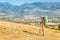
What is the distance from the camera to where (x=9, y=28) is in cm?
2569

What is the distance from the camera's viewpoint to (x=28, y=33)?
24.3 m

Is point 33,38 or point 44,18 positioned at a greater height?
point 44,18

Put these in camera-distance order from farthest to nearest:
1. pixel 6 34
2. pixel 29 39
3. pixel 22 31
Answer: pixel 22 31 → pixel 6 34 → pixel 29 39

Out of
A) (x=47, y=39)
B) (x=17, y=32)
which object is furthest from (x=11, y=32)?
(x=47, y=39)

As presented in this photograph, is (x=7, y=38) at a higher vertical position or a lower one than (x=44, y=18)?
lower

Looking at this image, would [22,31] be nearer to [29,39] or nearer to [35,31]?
[35,31]

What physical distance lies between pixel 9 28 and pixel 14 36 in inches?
127

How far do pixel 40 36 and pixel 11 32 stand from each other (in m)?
2.97

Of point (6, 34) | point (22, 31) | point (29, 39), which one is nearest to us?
point (29, 39)

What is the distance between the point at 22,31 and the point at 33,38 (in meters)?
3.23

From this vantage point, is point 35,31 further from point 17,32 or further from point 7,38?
point 7,38

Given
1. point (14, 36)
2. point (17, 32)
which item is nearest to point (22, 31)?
point (17, 32)

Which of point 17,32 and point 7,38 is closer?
point 7,38

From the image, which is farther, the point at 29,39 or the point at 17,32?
the point at 17,32
